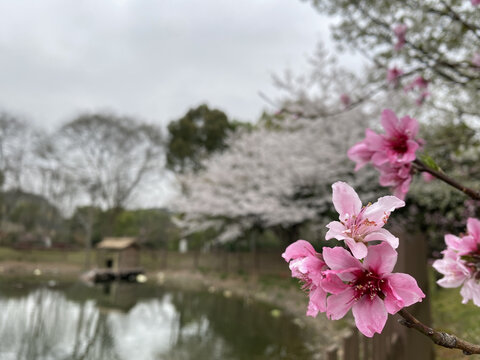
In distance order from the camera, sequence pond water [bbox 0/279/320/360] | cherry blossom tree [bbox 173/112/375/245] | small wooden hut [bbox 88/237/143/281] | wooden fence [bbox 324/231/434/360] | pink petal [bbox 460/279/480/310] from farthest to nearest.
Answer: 1. small wooden hut [bbox 88/237/143/281]
2. cherry blossom tree [bbox 173/112/375/245]
3. pond water [bbox 0/279/320/360]
4. wooden fence [bbox 324/231/434/360]
5. pink petal [bbox 460/279/480/310]

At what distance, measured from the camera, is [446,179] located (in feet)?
2.25

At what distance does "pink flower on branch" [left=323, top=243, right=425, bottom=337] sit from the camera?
16.2 inches

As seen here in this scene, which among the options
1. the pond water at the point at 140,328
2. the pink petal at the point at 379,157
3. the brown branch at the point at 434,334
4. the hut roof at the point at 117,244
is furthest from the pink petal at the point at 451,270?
the hut roof at the point at 117,244

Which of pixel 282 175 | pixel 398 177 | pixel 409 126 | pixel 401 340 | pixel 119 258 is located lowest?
pixel 119 258

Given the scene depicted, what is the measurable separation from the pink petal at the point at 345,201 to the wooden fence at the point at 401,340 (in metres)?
1.10

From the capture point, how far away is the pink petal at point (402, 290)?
15.8 inches

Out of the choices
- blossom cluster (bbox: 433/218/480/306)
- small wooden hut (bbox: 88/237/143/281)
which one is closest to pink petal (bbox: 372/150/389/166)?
blossom cluster (bbox: 433/218/480/306)

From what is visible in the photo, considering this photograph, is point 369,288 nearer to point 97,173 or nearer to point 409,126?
point 409,126

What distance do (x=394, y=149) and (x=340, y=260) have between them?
0.47m

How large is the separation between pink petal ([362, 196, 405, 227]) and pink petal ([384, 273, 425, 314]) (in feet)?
0.21

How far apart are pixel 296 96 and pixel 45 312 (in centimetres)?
677

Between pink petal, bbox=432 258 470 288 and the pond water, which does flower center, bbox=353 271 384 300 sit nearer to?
pink petal, bbox=432 258 470 288

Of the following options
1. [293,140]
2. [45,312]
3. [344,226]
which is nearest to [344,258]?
[344,226]

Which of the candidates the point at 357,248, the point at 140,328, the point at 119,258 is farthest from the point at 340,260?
the point at 119,258
